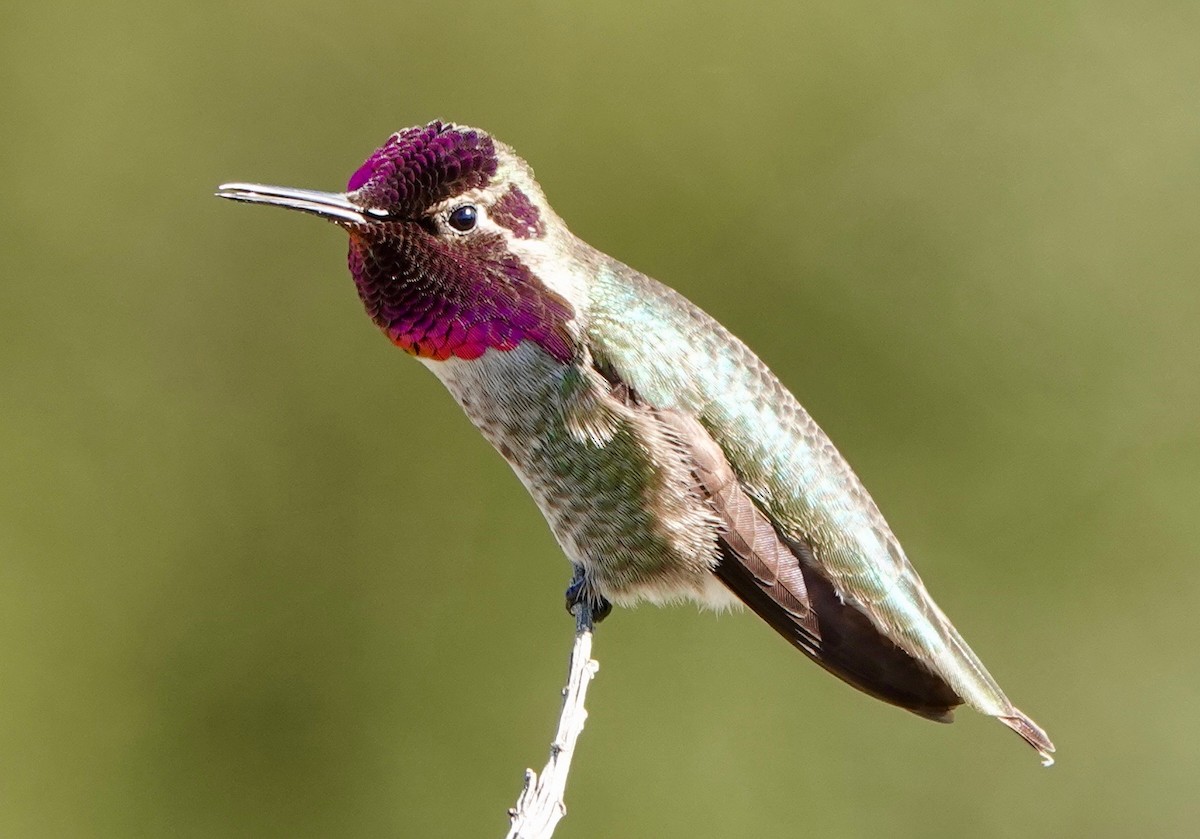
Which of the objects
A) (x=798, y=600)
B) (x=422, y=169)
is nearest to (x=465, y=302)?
(x=422, y=169)

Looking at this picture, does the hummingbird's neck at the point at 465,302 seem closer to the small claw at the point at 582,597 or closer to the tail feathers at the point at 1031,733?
the small claw at the point at 582,597

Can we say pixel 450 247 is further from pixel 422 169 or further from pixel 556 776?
pixel 556 776

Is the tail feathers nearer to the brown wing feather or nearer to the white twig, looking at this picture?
the brown wing feather

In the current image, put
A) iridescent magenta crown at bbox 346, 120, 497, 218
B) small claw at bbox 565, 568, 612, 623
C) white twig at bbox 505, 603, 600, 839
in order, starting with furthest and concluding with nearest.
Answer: small claw at bbox 565, 568, 612, 623
iridescent magenta crown at bbox 346, 120, 497, 218
white twig at bbox 505, 603, 600, 839

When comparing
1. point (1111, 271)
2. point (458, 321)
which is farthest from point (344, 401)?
point (1111, 271)

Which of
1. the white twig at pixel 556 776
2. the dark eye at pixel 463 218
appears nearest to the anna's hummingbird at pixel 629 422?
the dark eye at pixel 463 218

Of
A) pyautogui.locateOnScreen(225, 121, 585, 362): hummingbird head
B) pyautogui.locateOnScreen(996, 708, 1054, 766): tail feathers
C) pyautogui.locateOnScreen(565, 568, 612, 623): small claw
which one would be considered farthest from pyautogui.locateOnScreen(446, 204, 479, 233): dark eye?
pyautogui.locateOnScreen(996, 708, 1054, 766): tail feathers
